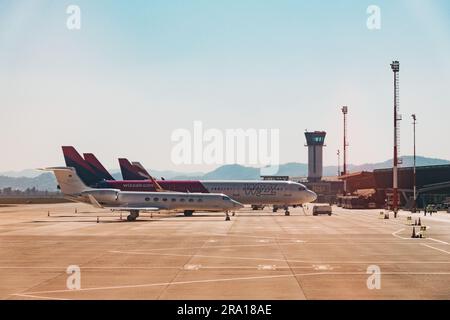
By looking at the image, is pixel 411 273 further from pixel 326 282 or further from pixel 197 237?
pixel 197 237

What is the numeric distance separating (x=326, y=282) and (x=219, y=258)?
33.0ft

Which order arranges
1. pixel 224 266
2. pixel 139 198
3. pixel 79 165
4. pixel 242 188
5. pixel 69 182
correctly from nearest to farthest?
pixel 224 266 → pixel 139 198 → pixel 69 182 → pixel 242 188 → pixel 79 165

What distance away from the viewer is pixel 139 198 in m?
77.2

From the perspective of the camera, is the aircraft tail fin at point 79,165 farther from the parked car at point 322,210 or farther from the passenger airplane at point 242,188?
the parked car at point 322,210

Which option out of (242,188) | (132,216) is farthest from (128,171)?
(132,216)

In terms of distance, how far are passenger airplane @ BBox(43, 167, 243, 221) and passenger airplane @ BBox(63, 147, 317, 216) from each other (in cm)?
1417

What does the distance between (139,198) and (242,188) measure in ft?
73.0

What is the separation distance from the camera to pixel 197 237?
48812 millimetres

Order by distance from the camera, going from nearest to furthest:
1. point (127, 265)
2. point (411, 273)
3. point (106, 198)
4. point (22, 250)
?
1. point (411, 273)
2. point (127, 265)
3. point (22, 250)
4. point (106, 198)

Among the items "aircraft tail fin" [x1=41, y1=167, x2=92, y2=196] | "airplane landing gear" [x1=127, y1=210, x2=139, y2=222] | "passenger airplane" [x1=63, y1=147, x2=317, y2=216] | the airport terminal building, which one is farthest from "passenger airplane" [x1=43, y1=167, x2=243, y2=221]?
the airport terminal building

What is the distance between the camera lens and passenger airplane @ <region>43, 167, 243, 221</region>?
76.3 meters

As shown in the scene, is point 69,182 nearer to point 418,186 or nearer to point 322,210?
point 322,210

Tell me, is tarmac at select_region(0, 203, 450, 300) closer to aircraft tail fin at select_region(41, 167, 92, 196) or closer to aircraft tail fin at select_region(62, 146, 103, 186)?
aircraft tail fin at select_region(41, 167, 92, 196)
